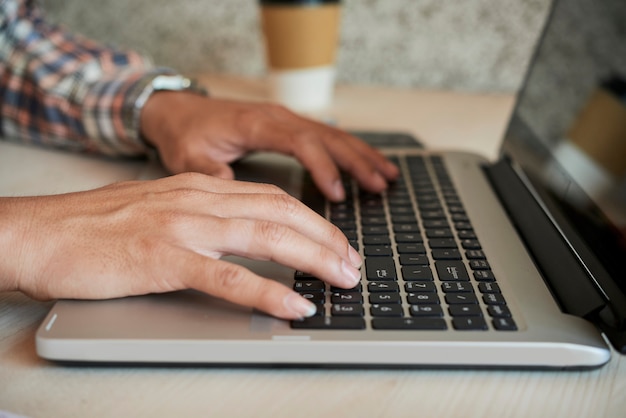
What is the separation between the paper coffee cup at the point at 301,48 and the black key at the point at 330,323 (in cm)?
62

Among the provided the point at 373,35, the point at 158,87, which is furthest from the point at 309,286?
the point at 373,35

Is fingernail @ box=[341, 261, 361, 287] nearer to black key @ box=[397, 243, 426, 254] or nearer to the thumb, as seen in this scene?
black key @ box=[397, 243, 426, 254]

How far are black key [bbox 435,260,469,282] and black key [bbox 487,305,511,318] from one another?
0.04 metres

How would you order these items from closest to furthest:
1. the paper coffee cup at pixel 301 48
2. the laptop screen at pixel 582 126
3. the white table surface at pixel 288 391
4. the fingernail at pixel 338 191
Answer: the white table surface at pixel 288 391 < the laptop screen at pixel 582 126 < the fingernail at pixel 338 191 < the paper coffee cup at pixel 301 48

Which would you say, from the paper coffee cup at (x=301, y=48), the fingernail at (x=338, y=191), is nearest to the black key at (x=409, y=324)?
the fingernail at (x=338, y=191)

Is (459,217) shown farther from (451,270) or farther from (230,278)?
(230,278)

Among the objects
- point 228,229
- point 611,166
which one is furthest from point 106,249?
point 611,166

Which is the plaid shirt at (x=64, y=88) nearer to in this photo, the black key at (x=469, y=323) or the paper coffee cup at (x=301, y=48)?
the paper coffee cup at (x=301, y=48)

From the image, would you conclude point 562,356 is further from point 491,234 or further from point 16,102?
point 16,102

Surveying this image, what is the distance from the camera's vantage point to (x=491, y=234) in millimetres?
483

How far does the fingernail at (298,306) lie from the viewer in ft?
1.14

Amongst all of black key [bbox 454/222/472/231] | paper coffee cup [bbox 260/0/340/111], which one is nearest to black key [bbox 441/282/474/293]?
black key [bbox 454/222/472/231]

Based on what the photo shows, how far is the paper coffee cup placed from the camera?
85 centimetres

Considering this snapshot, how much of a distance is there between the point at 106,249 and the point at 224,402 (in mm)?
139
